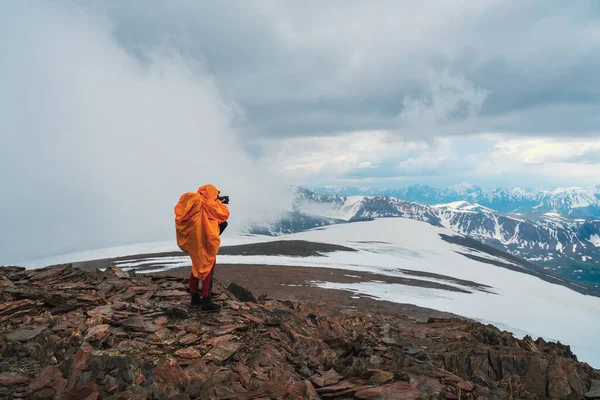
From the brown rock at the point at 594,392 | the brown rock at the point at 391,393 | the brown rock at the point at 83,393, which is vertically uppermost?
the brown rock at the point at 83,393

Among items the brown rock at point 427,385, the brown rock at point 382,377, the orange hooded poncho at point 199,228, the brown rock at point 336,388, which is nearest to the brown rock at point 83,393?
the brown rock at point 336,388

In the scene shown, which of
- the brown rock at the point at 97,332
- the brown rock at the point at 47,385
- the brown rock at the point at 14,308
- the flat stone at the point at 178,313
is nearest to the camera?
the brown rock at the point at 47,385

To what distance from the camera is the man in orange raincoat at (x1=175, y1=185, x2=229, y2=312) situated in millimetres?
10789

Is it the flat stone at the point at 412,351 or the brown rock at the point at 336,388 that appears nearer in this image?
the brown rock at the point at 336,388

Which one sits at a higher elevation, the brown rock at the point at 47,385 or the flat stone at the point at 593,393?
the brown rock at the point at 47,385

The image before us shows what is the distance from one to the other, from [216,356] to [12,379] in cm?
357

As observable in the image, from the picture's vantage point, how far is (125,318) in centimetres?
1001

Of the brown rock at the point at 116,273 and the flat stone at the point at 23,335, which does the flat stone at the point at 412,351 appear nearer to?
the flat stone at the point at 23,335

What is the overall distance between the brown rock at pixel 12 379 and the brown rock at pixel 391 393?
5686 millimetres

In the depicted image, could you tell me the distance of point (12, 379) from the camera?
645 cm

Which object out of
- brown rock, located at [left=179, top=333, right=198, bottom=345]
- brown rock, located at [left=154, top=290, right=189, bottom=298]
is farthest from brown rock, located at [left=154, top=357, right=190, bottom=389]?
brown rock, located at [left=154, top=290, right=189, bottom=298]

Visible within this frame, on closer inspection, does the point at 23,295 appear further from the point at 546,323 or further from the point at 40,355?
the point at 546,323

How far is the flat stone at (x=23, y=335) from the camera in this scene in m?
8.01

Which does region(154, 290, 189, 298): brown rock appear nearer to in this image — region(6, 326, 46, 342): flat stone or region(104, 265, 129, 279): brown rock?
region(104, 265, 129, 279): brown rock
